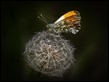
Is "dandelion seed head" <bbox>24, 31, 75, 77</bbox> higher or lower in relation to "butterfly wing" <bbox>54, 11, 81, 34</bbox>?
lower

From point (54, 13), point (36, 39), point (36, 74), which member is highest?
point (54, 13)

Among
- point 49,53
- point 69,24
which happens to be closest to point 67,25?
point 69,24

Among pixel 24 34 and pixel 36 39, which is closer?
pixel 36 39

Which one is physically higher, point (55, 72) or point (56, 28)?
point (56, 28)

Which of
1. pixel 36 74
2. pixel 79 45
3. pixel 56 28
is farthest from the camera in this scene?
pixel 79 45

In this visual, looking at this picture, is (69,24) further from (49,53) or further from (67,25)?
(49,53)

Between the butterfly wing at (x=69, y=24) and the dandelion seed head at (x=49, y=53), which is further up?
the butterfly wing at (x=69, y=24)

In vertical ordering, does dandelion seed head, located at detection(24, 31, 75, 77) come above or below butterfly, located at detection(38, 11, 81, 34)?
below
